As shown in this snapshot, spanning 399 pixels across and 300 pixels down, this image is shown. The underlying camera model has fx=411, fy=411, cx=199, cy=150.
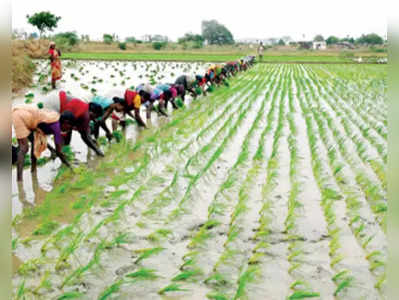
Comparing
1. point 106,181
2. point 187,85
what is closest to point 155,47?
point 187,85

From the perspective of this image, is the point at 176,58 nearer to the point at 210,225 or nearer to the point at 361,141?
the point at 361,141

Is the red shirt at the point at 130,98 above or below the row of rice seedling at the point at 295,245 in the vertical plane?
above

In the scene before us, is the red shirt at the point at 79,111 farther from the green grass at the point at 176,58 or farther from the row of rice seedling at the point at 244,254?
the green grass at the point at 176,58

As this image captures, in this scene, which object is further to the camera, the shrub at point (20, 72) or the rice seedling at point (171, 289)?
the shrub at point (20, 72)

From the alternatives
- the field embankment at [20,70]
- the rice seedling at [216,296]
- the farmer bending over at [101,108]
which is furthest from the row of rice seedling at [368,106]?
the field embankment at [20,70]

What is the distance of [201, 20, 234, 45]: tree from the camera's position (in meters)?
71.8

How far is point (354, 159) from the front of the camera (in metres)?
5.87

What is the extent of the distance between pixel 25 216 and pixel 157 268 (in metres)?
1.60

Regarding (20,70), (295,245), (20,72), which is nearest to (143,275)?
(295,245)

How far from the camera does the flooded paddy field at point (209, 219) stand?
2.80 m

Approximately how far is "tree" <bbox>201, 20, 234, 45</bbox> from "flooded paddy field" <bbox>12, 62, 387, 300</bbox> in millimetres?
67171

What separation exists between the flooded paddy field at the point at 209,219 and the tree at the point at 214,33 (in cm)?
6717

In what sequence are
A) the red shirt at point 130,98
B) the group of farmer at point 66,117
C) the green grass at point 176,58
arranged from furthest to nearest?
the green grass at point 176,58
the red shirt at point 130,98
the group of farmer at point 66,117

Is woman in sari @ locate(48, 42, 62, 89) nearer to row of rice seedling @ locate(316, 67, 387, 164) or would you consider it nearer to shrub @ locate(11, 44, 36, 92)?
shrub @ locate(11, 44, 36, 92)
